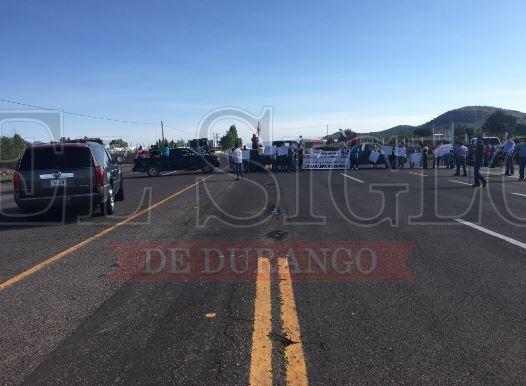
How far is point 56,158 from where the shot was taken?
11086 millimetres

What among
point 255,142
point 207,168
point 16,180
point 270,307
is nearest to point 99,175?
point 16,180

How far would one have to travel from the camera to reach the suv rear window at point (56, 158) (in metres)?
10.9

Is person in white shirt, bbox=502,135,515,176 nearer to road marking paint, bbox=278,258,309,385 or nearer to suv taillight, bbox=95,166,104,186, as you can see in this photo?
suv taillight, bbox=95,166,104,186

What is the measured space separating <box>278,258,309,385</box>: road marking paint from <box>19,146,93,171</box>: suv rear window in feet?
23.0

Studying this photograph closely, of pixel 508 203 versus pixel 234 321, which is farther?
pixel 508 203

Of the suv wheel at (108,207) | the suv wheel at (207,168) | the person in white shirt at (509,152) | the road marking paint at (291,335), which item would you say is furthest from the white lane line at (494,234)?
the suv wheel at (207,168)

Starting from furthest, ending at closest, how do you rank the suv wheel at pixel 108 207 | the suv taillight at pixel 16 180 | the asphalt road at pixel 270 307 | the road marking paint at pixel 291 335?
the suv wheel at pixel 108 207 < the suv taillight at pixel 16 180 < the asphalt road at pixel 270 307 < the road marking paint at pixel 291 335

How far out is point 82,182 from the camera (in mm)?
11070

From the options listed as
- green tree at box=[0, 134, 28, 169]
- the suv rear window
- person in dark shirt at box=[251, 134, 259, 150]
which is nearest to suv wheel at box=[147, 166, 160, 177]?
person in dark shirt at box=[251, 134, 259, 150]

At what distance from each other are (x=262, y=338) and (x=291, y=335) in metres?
0.25

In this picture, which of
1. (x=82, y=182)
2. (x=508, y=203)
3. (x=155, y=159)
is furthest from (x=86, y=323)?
(x=155, y=159)

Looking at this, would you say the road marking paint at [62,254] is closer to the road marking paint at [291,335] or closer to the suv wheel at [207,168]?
the road marking paint at [291,335]

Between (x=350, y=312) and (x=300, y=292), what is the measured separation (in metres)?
0.77

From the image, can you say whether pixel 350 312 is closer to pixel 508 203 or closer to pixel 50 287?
pixel 50 287
